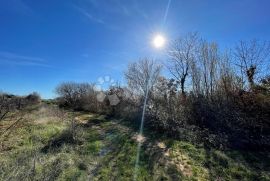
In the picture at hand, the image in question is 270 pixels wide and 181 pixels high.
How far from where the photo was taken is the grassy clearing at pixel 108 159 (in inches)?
249

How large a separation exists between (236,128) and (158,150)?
17.3 ft

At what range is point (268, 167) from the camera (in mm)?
8336

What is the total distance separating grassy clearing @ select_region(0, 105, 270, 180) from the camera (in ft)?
20.8

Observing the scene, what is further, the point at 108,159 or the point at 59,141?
the point at 59,141

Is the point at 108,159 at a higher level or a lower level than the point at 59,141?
lower

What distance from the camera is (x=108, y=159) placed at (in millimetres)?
7840

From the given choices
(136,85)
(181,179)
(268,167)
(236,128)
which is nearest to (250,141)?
(236,128)

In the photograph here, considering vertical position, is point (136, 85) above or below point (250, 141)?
above

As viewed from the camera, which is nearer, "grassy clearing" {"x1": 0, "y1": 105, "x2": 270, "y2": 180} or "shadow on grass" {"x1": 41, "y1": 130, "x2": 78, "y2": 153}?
"grassy clearing" {"x1": 0, "y1": 105, "x2": 270, "y2": 180}

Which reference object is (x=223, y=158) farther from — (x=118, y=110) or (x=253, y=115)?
(x=118, y=110)

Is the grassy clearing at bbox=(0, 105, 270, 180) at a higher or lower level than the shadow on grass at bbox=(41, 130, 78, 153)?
lower

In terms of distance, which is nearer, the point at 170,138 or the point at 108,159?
the point at 108,159

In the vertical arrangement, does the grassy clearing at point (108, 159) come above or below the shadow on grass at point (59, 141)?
below

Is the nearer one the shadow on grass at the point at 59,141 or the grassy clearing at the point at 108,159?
the grassy clearing at the point at 108,159
